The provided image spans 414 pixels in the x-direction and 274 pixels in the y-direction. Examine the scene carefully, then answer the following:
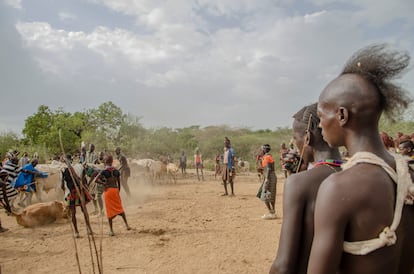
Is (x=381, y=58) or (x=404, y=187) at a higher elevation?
(x=381, y=58)

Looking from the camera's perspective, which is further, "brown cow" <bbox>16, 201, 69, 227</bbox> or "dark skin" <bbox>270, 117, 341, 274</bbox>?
"brown cow" <bbox>16, 201, 69, 227</bbox>

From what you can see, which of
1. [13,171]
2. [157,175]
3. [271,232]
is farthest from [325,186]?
[157,175]

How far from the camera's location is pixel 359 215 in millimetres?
1021

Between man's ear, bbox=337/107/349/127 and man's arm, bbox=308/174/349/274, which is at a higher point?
man's ear, bbox=337/107/349/127

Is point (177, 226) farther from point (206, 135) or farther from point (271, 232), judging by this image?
point (206, 135)

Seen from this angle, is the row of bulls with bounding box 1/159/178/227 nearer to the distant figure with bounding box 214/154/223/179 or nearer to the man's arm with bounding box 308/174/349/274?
the distant figure with bounding box 214/154/223/179

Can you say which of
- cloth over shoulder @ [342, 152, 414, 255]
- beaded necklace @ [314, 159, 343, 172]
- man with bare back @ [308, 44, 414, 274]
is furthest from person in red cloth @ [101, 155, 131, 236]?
cloth over shoulder @ [342, 152, 414, 255]

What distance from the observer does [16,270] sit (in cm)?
487

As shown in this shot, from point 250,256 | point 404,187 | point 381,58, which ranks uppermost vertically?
point 381,58

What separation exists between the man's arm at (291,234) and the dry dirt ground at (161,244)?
299cm

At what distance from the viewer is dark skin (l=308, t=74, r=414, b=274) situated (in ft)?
3.34

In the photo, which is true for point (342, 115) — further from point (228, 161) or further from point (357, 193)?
point (228, 161)

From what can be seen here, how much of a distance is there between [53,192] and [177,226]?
670cm

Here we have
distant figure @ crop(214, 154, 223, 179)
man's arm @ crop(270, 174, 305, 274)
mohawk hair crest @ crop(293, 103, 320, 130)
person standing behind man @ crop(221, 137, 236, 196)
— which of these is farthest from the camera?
distant figure @ crop(214, 154, 223, 179)
